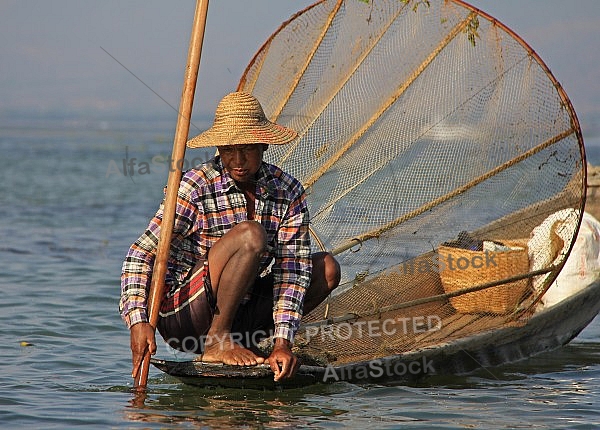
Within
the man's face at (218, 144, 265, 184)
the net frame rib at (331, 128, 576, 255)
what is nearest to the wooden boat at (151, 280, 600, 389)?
the net frame rib at (331, 128, 576, 255)

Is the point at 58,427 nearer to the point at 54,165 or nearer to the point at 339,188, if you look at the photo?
the point at 339,188

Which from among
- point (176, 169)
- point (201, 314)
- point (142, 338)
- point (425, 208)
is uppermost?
point (425, 208)

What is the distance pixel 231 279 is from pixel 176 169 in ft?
1.58

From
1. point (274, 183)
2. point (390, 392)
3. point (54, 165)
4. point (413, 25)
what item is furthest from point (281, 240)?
point (54, 165)

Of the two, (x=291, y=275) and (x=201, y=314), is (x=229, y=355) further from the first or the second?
(x=291, y=275)

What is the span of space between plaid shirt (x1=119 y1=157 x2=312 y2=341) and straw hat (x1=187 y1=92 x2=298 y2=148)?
158mm

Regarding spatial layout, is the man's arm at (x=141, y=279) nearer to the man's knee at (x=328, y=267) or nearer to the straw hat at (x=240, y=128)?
the straw hat at (x=240, y=128)

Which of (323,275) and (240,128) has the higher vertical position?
(240,128)

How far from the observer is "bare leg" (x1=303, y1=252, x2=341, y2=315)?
4.24 meters

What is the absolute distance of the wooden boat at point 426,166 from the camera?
4809 millimetres

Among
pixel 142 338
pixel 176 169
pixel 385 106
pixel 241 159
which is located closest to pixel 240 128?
pixel 241 159

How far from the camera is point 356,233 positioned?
16.7ft

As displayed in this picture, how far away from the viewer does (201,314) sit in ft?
13.3

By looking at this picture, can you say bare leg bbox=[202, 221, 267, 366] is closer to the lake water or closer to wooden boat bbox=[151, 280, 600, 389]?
wooden boat bbox=[151, 280, 600, 389]
